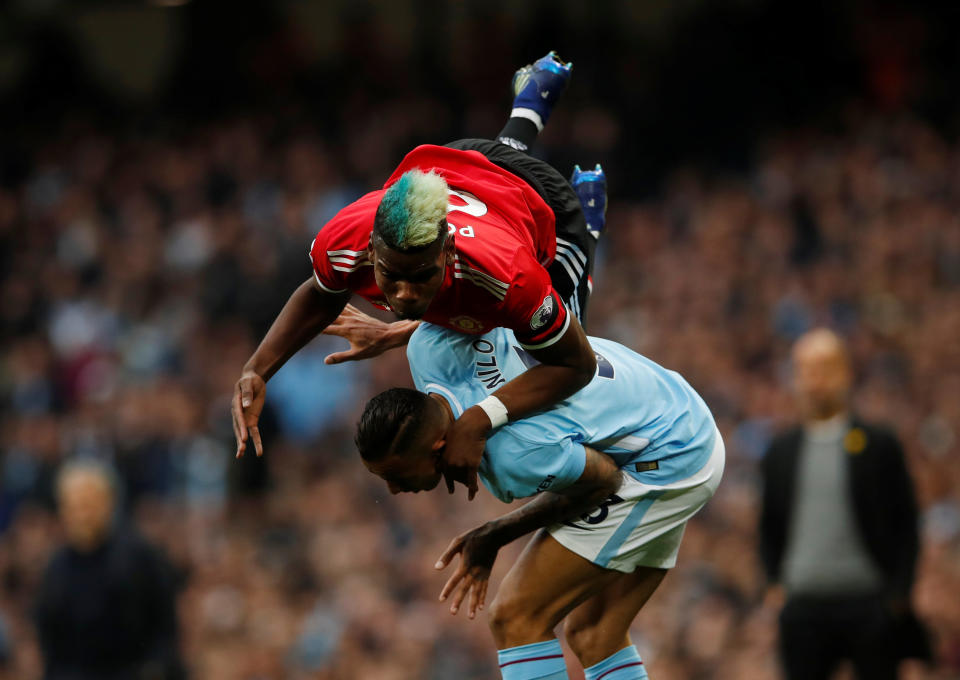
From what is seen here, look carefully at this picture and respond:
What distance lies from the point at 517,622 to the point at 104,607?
3.39 m

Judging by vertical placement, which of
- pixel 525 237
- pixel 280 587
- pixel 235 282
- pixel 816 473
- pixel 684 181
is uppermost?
pixel 525 237

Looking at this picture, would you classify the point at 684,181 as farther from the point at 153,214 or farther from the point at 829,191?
the point at 153,214

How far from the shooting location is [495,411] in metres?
4.14

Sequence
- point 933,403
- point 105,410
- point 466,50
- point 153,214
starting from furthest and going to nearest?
point 466,50
point 153,214
point 105,410
point 933,403

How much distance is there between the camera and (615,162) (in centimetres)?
1260

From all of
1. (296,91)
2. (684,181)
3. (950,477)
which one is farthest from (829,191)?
(296,91)

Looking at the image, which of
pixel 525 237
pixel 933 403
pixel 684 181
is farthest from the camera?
pixel 684 181

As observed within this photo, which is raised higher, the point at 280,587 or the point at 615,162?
the point at 615,162

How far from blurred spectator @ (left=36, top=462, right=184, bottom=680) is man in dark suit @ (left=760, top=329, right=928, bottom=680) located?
115 inches

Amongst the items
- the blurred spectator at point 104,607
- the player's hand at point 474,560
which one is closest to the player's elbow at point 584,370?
the player's hand at point 474,560

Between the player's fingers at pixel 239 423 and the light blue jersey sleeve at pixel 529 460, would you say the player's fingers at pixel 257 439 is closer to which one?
the player's fingers at pixel 239 423

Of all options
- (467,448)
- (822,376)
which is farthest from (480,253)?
(822,376)

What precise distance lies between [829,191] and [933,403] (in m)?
2.66

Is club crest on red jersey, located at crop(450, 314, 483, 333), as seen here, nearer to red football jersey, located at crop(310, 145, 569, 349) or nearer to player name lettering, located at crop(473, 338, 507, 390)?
red football jersey, located at crop(310, 145, 569, 349)
